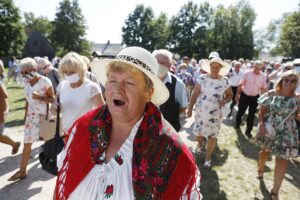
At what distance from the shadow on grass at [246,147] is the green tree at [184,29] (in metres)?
49.9

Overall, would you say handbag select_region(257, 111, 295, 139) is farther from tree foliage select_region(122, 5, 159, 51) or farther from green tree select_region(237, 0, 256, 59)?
tree foliage select_region(122, 5, 159, 51)

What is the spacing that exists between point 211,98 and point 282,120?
1408mm

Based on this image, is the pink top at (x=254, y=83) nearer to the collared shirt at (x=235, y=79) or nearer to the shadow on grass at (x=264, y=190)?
the collared shirt at (x=235, y=79)

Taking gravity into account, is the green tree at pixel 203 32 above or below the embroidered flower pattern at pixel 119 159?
above

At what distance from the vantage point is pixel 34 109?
5043mm

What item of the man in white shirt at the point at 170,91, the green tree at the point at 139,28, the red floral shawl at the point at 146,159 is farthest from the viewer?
the green tree at the point at 139,28

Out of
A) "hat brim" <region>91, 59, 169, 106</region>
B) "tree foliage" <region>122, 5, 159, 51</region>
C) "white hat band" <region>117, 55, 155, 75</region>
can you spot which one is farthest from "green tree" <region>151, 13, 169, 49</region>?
"white hat band" <region>117, 55, 155, 75</region>

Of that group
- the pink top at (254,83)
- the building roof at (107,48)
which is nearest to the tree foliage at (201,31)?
the building roof at (107,48)

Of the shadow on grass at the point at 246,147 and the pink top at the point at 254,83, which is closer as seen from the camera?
the shadow on grass at the point at 246,147

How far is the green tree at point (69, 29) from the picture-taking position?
6016 centimetres

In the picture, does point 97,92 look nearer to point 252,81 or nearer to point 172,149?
point 172,149

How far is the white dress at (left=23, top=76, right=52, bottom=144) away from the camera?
492cm

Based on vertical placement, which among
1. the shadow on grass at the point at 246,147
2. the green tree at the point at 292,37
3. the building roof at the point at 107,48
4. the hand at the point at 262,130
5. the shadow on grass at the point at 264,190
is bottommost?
the shadow on grass at the point at 264,190

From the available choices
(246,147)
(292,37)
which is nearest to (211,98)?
(246,147)
